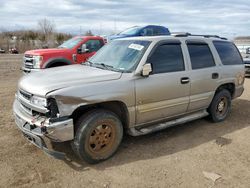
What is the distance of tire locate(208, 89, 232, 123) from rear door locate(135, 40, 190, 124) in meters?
1.05

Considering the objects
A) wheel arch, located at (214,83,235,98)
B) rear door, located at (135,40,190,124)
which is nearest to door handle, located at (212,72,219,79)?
wheel arch, located at (214,83,235,98)

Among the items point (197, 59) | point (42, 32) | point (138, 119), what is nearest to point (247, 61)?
point (197, 59)

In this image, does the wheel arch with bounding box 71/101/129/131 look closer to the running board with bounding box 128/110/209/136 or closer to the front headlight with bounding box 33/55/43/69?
the running board with bounding box 128/110/209/136

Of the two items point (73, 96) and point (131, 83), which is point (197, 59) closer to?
point (131, 83)

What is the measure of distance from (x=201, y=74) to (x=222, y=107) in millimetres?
1359

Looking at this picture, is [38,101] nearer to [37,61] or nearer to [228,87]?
[228,87]

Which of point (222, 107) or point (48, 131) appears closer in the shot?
point (48, 131)

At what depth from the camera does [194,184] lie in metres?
3.65

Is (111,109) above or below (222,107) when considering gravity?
above

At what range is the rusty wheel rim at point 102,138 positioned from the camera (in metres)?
4.02

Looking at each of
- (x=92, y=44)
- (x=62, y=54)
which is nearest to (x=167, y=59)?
(x=62, y=54)

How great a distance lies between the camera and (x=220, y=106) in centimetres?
621

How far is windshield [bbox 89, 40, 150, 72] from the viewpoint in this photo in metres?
4.52

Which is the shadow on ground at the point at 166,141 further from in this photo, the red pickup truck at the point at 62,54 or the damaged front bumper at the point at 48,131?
the red pickup truck at the point at 62,54
